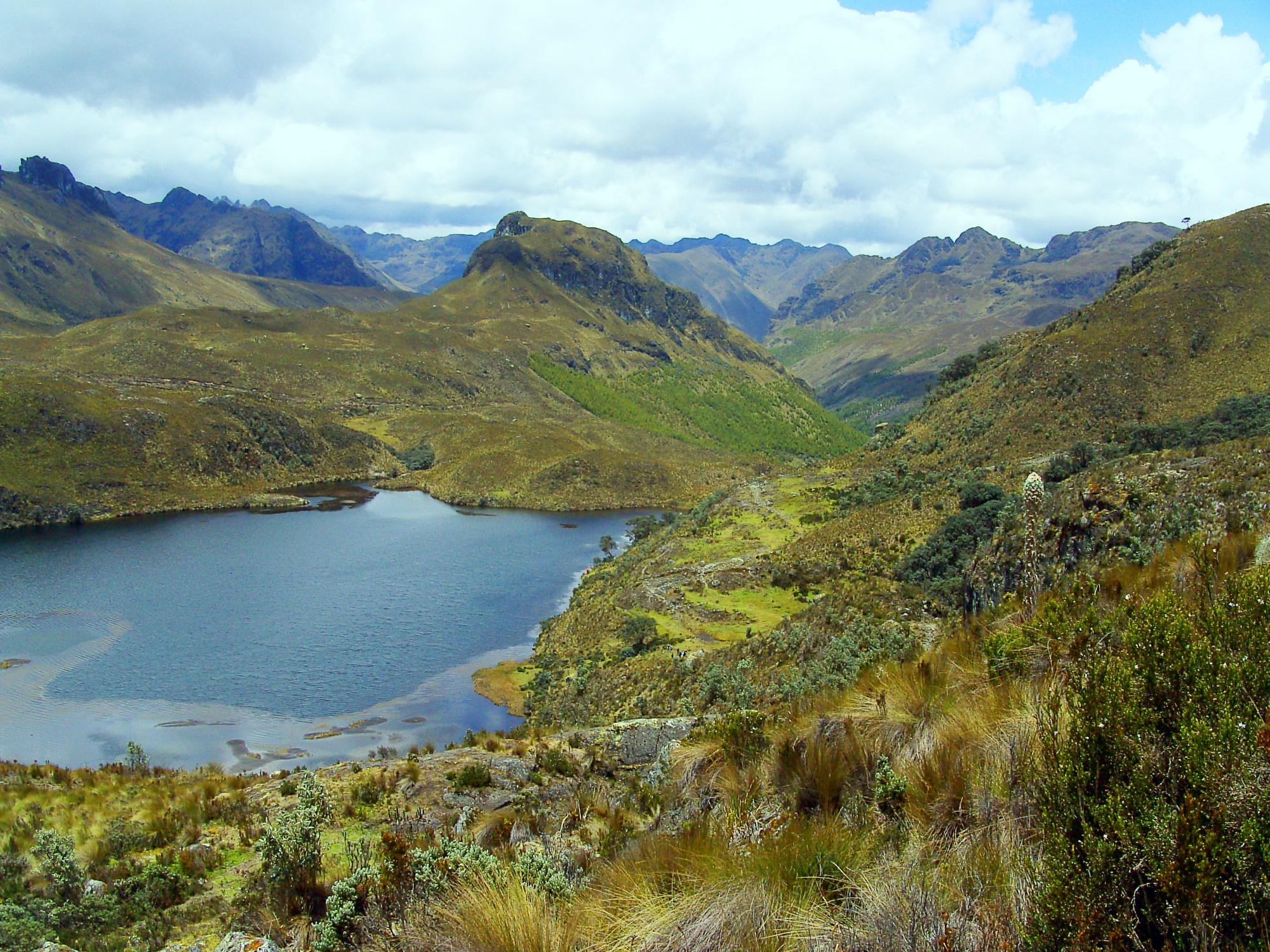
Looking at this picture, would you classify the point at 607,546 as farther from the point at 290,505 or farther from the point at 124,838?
the point at 124,838

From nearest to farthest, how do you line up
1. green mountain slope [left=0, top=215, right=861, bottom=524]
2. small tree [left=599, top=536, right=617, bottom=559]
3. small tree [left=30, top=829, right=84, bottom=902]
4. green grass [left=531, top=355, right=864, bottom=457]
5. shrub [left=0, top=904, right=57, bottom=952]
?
shrub [left=0, top=904, right=57, bottom=952] < small tree [left=30, top=829, right=84, bottom=902] < small tree [left=599, top=536, right=617, bottom=559] < green mountain slope [left=0, top=215, right=861, bottom=524] < green grass [left=531, top=355, right=864, bottom=457]

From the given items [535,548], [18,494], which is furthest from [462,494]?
[18,494]

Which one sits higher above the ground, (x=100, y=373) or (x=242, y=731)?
(x=100, y=373)

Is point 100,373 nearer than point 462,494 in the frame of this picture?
No

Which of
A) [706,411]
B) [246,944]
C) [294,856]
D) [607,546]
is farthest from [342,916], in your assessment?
[706,411]

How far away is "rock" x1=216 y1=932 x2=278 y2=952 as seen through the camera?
5.89 meters

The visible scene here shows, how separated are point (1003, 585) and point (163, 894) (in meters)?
20.5

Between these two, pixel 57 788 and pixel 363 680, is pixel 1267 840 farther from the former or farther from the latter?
pixel 363 680

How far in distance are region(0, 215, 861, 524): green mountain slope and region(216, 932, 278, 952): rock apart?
80.1m

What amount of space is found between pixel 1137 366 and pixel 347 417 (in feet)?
352

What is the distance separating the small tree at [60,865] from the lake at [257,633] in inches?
760

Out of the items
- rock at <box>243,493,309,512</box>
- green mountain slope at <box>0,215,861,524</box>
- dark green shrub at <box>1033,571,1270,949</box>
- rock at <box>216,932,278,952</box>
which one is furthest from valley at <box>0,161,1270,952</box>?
rock at <box>243,493,309,512</box>

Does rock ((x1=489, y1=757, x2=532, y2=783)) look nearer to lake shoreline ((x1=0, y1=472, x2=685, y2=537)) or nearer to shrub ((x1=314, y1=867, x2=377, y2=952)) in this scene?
shrub ((x1=314, y1=867, x2=377, y2=952))

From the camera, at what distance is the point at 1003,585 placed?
21062 millimetres
